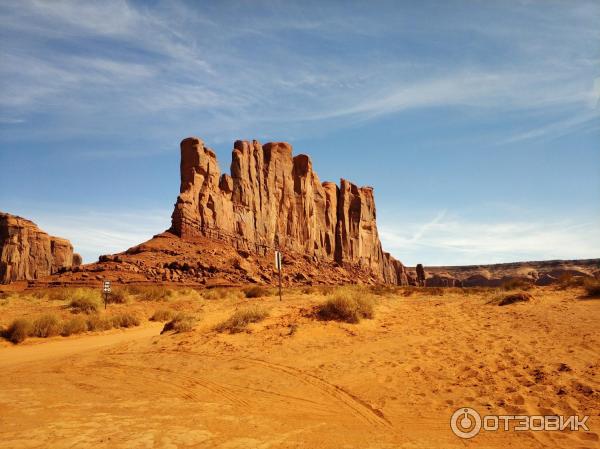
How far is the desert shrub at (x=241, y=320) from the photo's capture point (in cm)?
1312

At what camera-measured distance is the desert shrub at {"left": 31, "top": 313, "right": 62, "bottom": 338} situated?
1614cm

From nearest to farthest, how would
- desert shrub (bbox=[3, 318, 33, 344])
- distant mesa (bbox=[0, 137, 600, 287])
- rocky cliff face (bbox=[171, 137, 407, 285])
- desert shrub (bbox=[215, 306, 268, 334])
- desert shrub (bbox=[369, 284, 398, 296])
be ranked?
desert shrub (bbox=[215, 306, 268, 334]) → desert shrub (bbox=[3, 318, 33, 344]) → desert shrub (bbox=[369, 284, 398, 296]) → distant mesa (bbox=[0, 137, 600, 287]) → rocky cliff face (bbox=[171, 137, 407, 285])

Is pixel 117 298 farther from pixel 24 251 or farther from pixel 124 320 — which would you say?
pixel 24 251

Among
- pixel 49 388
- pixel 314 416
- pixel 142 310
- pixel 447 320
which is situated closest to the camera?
pixel 314 416

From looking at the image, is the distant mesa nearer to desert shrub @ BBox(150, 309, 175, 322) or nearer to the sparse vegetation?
the sparse vegetation

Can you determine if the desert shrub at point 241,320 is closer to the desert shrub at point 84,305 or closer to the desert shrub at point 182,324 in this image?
the desert shrub at point 182,324

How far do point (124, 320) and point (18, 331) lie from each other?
15.3 ft

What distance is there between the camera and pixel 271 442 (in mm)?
5324

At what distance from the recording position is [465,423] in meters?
5.98

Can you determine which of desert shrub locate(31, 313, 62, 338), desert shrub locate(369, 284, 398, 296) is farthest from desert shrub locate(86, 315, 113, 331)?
desert shrub locate(369, 284, 398, 296)

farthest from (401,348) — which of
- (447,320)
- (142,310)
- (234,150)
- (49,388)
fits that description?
(234,150)

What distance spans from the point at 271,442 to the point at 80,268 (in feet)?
139

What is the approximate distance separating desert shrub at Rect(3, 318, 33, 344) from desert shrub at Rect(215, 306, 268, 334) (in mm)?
8103

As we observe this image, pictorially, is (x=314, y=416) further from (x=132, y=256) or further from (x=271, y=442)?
(x=132, y=256)
